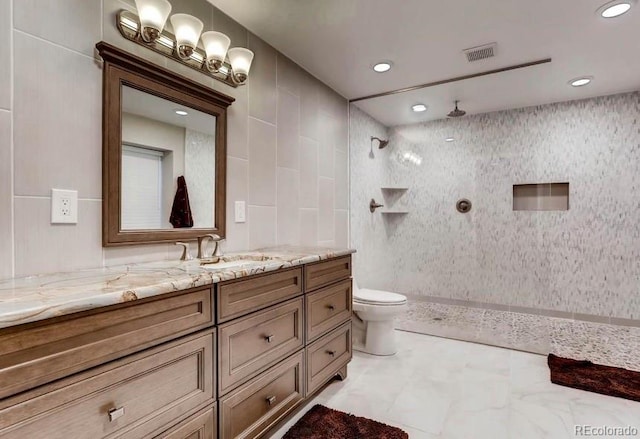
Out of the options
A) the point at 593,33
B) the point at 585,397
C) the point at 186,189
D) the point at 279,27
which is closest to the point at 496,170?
the point at 593,33

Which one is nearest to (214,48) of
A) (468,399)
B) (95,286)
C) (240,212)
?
(240,212)

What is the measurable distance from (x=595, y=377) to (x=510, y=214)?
1.84 meters

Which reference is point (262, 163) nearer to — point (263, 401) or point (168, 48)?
point (168, 48)

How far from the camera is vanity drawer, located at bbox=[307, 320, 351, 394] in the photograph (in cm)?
184

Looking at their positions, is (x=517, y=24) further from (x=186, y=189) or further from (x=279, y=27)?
(x=186, y=189)

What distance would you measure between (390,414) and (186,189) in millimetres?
1619

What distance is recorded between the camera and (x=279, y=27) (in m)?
2.07

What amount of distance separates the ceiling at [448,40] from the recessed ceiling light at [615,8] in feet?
0.13

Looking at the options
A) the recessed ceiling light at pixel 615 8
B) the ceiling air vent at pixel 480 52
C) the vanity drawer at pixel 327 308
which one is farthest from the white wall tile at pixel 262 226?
the recessed ceiling light at pixel 615 8

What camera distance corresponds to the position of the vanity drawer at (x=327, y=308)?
183 cm

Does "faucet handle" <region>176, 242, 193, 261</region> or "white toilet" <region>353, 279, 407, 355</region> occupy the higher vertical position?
"faucet handle" <region>176, 242, 193, 261</region>

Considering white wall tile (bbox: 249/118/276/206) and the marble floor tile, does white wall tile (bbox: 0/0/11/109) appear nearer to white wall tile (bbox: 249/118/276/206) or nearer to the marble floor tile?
white wall tile (bbox: 249/118/276/206)

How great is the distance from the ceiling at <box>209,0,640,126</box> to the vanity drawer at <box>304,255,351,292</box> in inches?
55.4

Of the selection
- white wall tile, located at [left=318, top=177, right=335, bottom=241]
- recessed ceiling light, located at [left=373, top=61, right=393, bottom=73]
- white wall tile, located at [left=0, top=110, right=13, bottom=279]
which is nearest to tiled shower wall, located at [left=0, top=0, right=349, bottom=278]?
white wall tile, located at [left=0, top=110, right=13, bottom=279]
